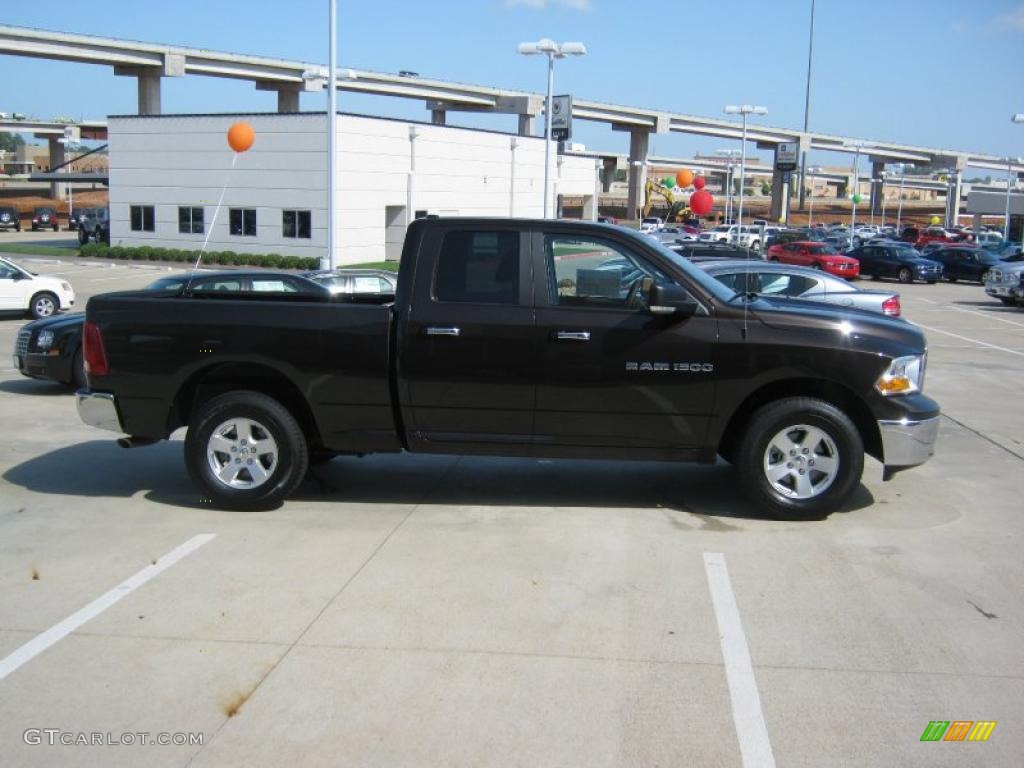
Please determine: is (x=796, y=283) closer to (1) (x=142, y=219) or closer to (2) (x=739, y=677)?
(2) (x=739, y=677)

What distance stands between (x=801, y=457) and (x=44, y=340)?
9.04m

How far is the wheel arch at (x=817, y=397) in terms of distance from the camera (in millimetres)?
7254

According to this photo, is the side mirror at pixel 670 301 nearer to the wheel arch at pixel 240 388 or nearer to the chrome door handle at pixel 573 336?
the chrome door handle at pixel 573 336

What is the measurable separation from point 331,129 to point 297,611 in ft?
73.2

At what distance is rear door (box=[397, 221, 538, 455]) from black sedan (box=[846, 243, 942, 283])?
3951 cm

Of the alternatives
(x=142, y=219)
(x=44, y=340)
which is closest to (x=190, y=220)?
(x=142, y=219)

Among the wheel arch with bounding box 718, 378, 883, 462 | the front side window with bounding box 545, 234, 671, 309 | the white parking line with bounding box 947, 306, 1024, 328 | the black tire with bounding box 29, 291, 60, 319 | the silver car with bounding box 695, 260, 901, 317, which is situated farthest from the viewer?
the white parking line with bounding box 947, 306, 1024, 328

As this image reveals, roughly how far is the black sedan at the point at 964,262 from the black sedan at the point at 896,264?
1103 mm

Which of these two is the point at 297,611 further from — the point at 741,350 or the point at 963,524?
the point at 963,524

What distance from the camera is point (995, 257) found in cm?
4447

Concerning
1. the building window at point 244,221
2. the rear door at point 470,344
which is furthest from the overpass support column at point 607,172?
the rear door at point 470,344

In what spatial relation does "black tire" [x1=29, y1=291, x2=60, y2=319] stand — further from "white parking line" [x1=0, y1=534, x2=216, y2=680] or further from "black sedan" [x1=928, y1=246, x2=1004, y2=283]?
"black sedan" [x1=928, y1=246, x2=1004, y2=283]

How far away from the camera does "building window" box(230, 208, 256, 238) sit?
143ft

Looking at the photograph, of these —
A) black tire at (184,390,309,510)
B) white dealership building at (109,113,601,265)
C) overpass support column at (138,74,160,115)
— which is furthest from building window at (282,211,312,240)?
black tire at (184,390,309,510)
